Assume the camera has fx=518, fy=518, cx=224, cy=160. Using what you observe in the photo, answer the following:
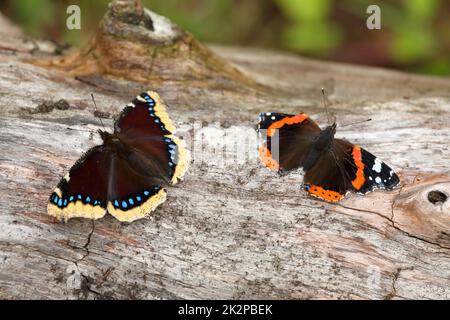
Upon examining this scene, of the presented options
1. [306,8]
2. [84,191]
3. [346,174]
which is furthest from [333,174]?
Answer: [306,8]

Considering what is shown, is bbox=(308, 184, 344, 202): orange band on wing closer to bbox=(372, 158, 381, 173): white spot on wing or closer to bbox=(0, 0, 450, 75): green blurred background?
bbox=(372, 158, 381, 173): white spot on wing

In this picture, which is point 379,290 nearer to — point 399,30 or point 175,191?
point 175,191

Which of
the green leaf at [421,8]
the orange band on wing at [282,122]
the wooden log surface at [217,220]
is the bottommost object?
Answer: the wooden log surface at [217,220]

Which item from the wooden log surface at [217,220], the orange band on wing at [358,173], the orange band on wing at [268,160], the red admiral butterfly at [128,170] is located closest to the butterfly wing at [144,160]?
the red admiral butterfly at [128,170]

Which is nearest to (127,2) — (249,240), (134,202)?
(134,202)

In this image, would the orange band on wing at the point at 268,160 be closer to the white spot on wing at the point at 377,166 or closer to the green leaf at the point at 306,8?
the white spot on wing at the point at 377,166

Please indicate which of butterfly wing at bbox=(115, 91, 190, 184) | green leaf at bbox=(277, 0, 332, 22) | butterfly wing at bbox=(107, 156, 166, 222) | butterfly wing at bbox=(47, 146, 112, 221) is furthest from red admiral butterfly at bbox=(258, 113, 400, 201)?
green leaf at bbox=(277, 0, 332, 22)
